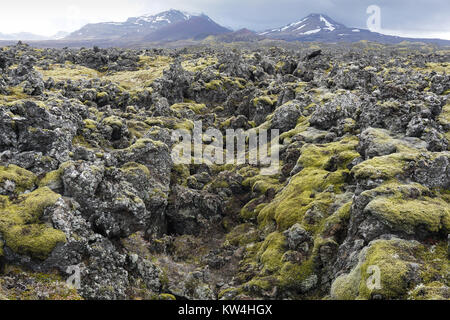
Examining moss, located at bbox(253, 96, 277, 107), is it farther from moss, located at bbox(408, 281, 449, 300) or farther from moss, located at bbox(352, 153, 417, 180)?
moss, located at bbox(408, 281, 449, 300)

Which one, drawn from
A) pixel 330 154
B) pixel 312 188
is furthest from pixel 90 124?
pixel 330 154

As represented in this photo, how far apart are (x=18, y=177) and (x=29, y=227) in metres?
5.56

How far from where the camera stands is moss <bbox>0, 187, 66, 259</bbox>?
58.0 ft

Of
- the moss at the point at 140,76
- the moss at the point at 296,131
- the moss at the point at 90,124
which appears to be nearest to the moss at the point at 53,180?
the moss at the point at 90,124

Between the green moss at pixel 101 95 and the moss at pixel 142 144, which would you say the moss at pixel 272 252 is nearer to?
the moss at pixel 142 144

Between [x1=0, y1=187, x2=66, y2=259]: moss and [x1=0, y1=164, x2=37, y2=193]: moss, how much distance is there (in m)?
1.68

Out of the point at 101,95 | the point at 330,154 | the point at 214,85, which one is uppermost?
the point at 214,85

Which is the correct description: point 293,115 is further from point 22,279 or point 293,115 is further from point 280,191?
point 22,279

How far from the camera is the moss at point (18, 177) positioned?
2181cm

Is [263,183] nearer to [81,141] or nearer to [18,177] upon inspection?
[81,141]

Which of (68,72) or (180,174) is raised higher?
(68,72)

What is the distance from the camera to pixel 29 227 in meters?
18.5

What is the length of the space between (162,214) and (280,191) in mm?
11295
